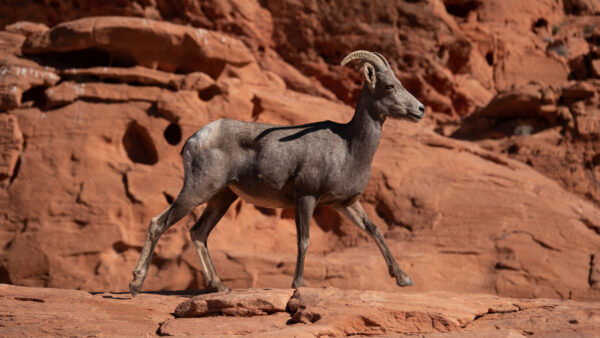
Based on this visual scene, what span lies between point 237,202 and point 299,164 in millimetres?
5251

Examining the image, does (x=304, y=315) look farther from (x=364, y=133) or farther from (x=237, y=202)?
(x=237, y=202)

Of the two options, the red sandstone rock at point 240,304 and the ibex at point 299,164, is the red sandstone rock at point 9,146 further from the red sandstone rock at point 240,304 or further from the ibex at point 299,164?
the red sandstone rock at point 240,304

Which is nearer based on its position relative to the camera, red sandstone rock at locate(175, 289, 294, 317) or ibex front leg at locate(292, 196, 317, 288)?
red sandstone rock at locate(175, 289, 294, 317)

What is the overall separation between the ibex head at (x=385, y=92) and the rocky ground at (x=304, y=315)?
6.98 ft

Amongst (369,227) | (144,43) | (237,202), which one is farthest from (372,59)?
(144,43)

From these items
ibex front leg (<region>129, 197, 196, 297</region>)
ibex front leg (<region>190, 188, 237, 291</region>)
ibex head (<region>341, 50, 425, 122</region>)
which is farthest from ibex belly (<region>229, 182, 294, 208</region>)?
ibex head (<region>341, 50, 425, 122</region>)

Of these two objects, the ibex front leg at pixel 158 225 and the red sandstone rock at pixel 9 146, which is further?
the red sandstone rock at pixel 9 146

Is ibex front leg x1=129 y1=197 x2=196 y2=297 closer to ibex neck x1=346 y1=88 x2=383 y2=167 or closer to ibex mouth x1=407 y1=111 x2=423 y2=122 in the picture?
ibex neck x1=346 y1=88 x2=383 y2=167

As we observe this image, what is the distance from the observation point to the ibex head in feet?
23.2

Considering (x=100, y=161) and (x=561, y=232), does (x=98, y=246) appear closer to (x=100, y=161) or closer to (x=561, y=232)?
(x=100, y=161)

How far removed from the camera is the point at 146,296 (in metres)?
7.27

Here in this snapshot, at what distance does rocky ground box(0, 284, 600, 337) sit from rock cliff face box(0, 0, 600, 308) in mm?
4273

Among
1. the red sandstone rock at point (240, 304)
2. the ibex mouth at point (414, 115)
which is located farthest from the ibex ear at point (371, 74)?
the red sandstone rock at point (240, 304)

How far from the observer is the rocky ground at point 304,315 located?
5.58m
